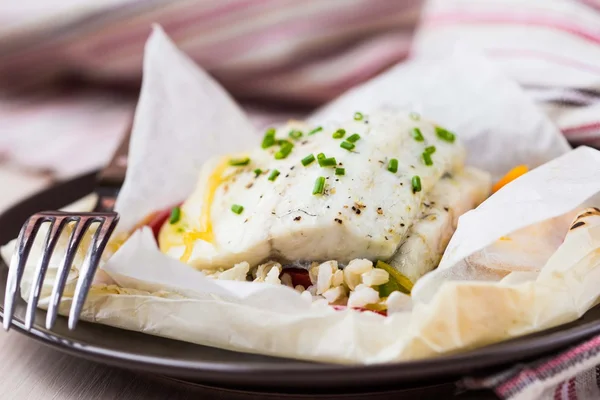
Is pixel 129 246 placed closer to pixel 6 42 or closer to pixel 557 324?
pixel 557 324

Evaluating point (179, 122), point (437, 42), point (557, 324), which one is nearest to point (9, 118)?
point (179, 122)

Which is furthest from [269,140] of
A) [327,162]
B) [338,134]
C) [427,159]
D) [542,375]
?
[542,375]

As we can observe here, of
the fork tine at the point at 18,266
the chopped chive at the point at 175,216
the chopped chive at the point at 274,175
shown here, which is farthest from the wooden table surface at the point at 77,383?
the chopped chive at the point at 274,175

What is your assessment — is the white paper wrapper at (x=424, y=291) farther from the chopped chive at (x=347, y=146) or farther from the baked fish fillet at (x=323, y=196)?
the chopped chive at (x=347, y=146)

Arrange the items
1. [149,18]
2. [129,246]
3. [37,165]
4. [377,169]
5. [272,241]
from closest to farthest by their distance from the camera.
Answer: [129,246]
[272,241]
[377,169]
[37,165]
[149,18]

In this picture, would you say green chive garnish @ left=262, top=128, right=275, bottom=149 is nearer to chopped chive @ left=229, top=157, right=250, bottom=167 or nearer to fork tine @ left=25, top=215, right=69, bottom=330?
chopped chive @ left=229, top=157, right=250, bottom=167

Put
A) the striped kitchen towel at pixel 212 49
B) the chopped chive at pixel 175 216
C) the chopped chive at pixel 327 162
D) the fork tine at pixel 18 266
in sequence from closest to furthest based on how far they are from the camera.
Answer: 1. the fork tine at pixel 18 266
2. the chopped chive at pixel 327 162
3. the chopped chive at pixel 175 216
4. the striped kitchen towel at pixel 212 49
